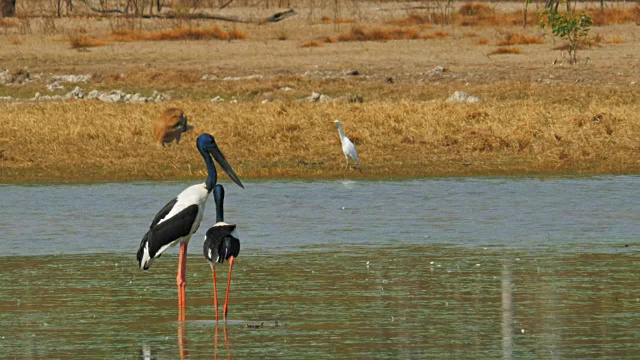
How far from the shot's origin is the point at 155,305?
30.6ft

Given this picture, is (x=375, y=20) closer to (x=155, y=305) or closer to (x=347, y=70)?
(x=347, y=70)

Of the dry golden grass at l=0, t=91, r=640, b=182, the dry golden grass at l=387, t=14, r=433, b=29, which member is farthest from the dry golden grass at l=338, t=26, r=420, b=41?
the dry golden grass at l=0, t=91, r=640, b=182

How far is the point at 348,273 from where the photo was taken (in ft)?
34.7

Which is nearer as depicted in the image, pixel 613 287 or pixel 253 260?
pixel 613 287

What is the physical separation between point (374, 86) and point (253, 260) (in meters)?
14.9

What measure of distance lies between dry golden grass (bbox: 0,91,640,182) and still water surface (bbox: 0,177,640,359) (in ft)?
3.62

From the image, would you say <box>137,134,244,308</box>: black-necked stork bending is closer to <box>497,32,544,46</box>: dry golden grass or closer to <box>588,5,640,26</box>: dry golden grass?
<box>497,32,544,46</box>: dry golden grass

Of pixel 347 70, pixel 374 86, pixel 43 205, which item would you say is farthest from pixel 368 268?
pixel 347 70

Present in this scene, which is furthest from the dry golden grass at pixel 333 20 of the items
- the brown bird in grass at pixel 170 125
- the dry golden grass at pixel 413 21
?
the brown bird in grass at pixel 170 125

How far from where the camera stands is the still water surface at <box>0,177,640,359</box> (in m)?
7.91

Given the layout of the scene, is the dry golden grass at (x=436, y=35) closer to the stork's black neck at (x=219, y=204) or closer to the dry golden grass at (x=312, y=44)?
the dry golden grass at (x=312, y=44)

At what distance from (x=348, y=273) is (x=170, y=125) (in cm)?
808

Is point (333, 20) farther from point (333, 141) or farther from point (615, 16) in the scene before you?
point (333, 141)

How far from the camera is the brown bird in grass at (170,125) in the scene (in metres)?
18.2
